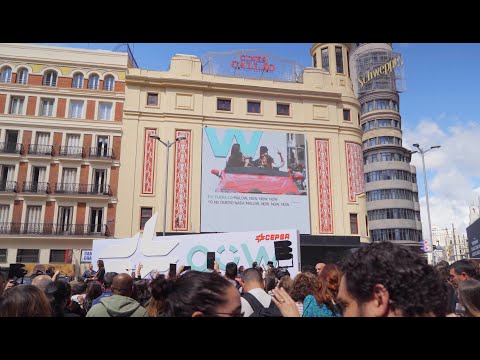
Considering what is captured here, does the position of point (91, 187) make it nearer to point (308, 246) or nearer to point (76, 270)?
point (76, 270)

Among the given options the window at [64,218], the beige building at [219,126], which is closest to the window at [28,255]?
the window at [64,218]

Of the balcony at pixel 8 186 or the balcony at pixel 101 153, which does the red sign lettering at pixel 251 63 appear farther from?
the balcony at pixel 8 186

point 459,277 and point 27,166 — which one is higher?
point 27,166

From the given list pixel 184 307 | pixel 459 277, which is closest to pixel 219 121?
pixel 459 277

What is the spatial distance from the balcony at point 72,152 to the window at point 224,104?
1027 cm

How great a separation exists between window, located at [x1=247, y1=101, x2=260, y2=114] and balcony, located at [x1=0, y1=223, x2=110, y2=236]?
13.4m

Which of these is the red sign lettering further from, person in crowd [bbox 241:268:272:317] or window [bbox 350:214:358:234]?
person in crowd [bbox 241:268:272:317]

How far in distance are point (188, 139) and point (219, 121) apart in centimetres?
278

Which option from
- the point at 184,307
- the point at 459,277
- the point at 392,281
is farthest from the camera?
the point at 459,277

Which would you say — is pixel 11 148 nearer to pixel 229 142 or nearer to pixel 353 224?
pixel 229 142

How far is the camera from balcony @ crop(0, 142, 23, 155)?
24844 mm

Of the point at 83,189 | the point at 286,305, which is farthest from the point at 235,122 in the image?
the point at 286,305
